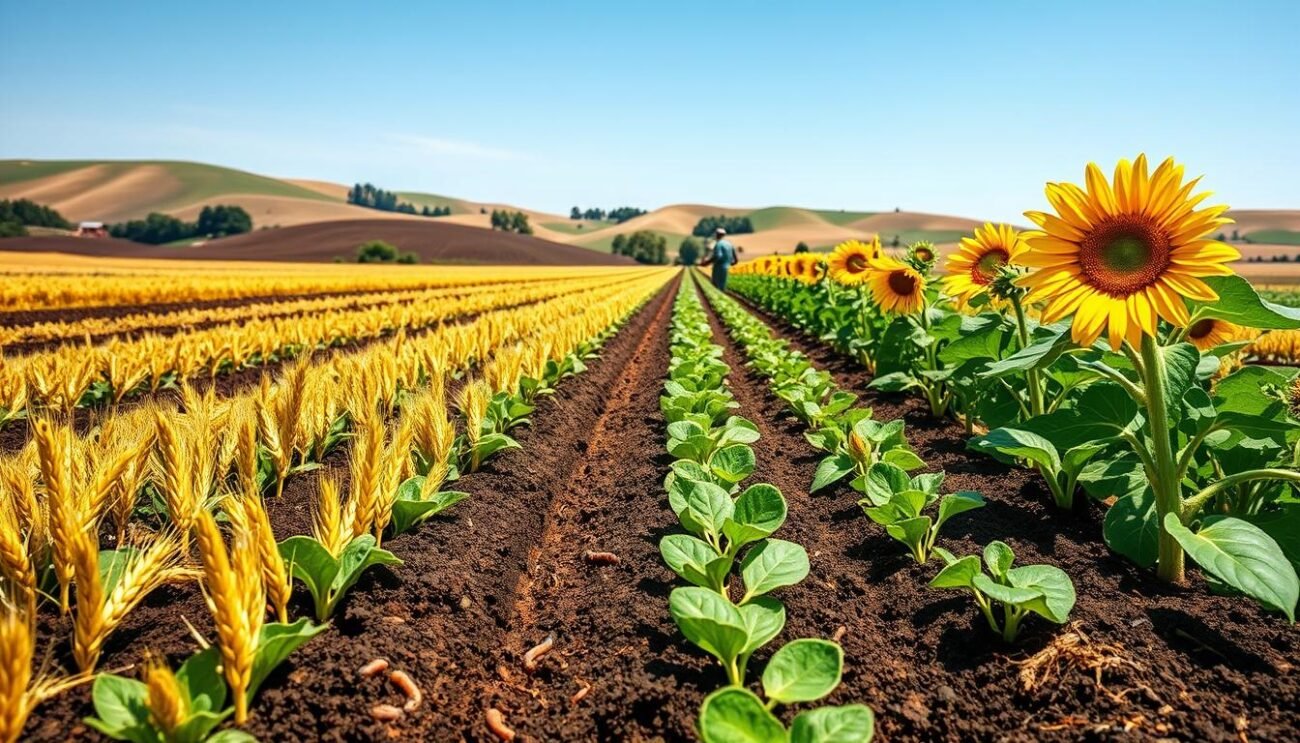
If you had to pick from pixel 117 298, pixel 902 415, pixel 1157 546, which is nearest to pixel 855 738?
pixel 1157 546

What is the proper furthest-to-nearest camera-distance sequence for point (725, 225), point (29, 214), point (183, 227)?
point (725, 225)
point (183, 227)
point (29, 214)

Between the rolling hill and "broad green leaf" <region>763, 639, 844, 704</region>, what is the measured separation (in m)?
95.1

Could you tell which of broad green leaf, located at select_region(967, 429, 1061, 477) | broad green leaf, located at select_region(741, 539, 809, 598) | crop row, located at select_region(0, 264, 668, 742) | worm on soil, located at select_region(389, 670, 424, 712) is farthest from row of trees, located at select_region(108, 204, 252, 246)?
broad green leaf, located at select_region(967, 429, 1061, 477)

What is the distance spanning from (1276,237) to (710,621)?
99626 millimetres

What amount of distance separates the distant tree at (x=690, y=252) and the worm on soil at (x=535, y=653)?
352 feet

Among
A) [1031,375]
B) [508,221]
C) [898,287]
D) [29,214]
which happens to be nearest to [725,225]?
[508,221]

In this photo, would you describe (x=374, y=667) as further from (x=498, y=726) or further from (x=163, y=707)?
(x=163, y=707)

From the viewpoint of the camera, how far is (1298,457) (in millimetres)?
2402

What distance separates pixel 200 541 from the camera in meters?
1.47

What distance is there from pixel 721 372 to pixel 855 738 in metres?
4.31

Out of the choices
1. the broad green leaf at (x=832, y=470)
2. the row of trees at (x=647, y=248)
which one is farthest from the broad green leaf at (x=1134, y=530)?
the row of trees at (x=647, y=248)

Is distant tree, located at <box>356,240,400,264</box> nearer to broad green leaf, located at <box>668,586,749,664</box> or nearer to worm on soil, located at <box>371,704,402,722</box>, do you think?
worm on soil, located at <box>371,704,402,722</box>

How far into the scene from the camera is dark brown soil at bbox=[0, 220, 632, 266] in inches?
2544

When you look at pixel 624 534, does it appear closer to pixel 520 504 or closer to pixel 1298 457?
pixel 520 504
